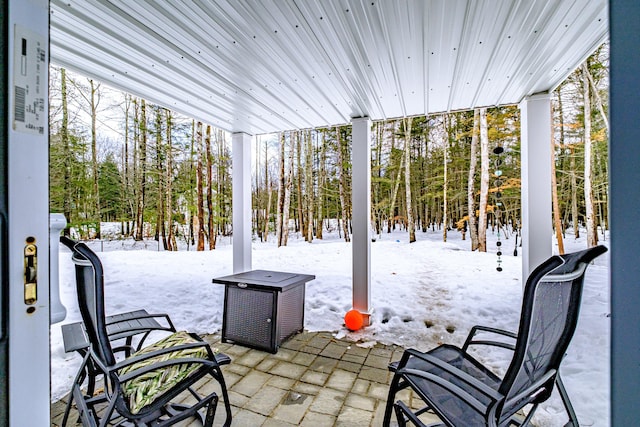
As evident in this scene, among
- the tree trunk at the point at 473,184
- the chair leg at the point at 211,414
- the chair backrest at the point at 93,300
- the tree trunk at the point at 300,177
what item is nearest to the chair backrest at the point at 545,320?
the chair leg at the point at 211,414

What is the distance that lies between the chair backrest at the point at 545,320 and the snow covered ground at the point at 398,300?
21 centimetres

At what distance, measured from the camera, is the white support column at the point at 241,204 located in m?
4.32

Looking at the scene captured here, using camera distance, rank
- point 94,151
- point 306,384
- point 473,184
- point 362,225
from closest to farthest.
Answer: point 306,384
point 362,225
point 94,151
point 473,184

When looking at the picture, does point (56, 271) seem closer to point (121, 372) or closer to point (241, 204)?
point (121, 372)

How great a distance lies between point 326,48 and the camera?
2.26 m

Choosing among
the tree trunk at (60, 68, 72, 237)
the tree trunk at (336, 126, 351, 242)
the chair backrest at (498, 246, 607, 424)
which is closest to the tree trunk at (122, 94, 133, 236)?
the tree trunk at (60, 68, 72, 237)

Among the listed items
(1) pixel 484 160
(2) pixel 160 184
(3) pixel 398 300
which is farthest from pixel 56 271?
(2) pixel 160 184

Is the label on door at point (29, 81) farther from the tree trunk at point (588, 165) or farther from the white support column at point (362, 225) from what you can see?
the tree trunk at point (588, 165)

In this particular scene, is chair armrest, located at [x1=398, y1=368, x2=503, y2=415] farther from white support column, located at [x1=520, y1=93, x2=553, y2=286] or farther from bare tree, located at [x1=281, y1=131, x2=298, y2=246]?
bare tree, located at [x1=281, y1=131, x2=298, y2=246]

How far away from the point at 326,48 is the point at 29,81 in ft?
6.65

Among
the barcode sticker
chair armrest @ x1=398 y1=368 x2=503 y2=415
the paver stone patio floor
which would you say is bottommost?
the paver stone patio floor

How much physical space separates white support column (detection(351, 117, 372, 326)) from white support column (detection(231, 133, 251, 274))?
1.68m

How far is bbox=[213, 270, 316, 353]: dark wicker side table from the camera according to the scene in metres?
2.92

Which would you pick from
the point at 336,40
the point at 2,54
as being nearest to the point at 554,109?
the point at 336,40
